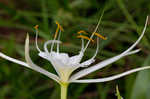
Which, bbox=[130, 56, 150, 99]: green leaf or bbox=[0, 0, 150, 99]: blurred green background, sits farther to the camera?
bbox=[0, 0, 150, 99]: blurred green background

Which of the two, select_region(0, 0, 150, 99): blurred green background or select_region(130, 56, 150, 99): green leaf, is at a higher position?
select_region(0, 0, 150, 99): blurred green background

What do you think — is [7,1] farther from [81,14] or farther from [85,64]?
[85,64]

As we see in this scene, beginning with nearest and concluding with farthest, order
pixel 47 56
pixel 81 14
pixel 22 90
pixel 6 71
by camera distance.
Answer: pixel 47 56 → pixel 22 90 → pixel 6 71 → pixel 81 14

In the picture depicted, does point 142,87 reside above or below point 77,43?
below

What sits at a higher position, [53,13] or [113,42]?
[53,13]

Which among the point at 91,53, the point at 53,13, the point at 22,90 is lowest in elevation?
the point at 22,90

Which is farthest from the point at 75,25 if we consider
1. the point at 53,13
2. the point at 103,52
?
the point at 103,52

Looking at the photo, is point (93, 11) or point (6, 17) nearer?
point (93, 11)

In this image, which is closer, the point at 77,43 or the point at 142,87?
the point at 142,87

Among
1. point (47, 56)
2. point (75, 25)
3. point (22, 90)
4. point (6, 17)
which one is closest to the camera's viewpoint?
point (47, 56)

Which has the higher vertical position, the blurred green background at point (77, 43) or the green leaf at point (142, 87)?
the blurred green background at point (77, 43)

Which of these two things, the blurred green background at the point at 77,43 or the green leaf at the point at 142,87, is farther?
the blurred green background at the point at 77,43
